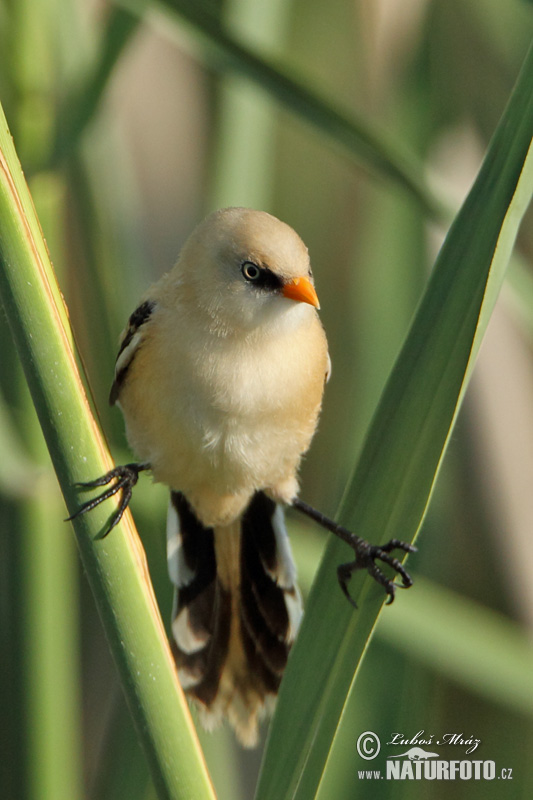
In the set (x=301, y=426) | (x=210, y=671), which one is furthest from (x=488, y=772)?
(x=301, y=426)

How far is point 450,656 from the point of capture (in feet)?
5.09

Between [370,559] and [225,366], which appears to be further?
[225,366]

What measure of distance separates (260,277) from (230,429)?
0.95 ft

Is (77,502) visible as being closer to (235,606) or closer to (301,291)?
(301,291)

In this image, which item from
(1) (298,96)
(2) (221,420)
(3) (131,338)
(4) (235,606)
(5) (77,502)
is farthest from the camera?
(4) (235,606)

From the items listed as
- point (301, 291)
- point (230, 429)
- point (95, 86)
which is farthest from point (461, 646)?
point (95, 86)

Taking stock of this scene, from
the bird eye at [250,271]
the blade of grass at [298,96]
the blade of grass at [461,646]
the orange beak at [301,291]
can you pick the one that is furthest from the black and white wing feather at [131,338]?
the blade of grass at [461,646]

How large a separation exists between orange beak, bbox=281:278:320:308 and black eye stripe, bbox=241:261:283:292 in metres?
0.02

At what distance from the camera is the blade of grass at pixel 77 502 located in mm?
905

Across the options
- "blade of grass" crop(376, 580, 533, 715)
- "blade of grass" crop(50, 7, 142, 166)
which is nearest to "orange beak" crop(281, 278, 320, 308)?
"blade of grass" crop(50, 7, 142, 166)

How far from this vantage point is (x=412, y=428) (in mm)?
1016

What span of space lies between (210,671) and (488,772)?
597mm

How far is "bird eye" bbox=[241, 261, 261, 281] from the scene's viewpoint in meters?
1.56

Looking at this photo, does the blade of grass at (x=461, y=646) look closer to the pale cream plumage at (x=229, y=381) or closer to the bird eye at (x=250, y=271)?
the pale cream plumage at (x=229, y=381)
